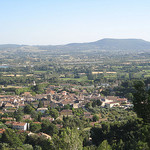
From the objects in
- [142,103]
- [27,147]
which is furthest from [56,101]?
[142,103]

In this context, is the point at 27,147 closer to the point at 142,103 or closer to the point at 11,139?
the point at 11,139

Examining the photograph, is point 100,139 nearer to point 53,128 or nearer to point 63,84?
point 53,128

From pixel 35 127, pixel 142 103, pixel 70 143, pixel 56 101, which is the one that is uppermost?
pixel 142 103

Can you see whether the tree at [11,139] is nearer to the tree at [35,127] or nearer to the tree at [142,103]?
the tree at [35,127]

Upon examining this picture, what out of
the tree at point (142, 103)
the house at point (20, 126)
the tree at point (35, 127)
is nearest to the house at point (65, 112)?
the tree at point (35, 127)

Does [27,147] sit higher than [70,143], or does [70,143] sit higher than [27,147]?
[70,143]

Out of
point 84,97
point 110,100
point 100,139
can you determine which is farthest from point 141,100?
point 84,97

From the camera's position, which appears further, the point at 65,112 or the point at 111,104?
the point at 111,104

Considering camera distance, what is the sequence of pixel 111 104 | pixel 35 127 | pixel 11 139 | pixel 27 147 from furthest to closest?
1. pixel 111 104
2. pixel 35 127
3. pixel 11 139
4. pixel 27 147

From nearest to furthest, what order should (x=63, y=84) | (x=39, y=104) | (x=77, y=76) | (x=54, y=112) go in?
(x=54, y=112) < (x=39, y=104) < (x=63, y=84) < (x=77, y=76)

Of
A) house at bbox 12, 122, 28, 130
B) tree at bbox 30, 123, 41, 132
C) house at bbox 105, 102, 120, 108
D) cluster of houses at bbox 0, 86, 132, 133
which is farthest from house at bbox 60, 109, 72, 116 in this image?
house at bbox 12, 122, 28, 130

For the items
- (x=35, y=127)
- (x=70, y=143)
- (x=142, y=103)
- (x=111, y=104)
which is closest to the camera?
(x=70, y=143)
